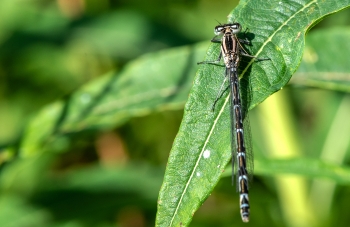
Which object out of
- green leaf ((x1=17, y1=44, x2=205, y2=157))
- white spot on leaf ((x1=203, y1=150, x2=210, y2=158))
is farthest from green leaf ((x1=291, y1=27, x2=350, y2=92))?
white spot on leaf ((x1=203, y1=150, x2=210, y2=158))

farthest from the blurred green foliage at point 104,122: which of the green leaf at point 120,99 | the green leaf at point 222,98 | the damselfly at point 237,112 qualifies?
the green leaf at point 222,98

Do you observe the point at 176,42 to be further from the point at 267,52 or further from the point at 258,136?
the point at 267,52

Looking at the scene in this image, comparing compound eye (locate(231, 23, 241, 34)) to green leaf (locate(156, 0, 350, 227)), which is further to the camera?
compound eye (locate(231, 23, 241, 34))

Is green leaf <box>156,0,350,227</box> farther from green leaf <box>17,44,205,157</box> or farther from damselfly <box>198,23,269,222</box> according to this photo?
green leaf <box>17,44,205,157</box>

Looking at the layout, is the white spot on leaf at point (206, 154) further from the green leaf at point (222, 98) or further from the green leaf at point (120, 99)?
the green leaf at point (120, 99)

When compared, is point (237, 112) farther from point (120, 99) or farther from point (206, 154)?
point (120, 99)

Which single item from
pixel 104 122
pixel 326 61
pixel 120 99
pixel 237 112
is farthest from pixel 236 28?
pixel 104 122
